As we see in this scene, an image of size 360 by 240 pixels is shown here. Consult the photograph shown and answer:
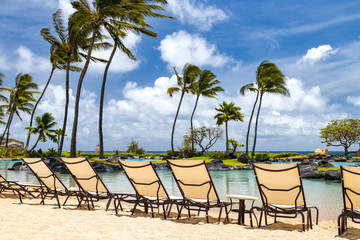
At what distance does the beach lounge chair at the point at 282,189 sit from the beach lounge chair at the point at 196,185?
59cm

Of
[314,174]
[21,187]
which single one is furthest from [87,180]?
[314,174]

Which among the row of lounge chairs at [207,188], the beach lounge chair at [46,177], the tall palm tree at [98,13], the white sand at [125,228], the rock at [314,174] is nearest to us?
the white sand at [125,228]

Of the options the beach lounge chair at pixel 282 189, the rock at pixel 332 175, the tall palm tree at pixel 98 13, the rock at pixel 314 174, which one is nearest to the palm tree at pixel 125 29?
the tall palm tree at pixel 98 13

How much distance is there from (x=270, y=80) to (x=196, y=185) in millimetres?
25238

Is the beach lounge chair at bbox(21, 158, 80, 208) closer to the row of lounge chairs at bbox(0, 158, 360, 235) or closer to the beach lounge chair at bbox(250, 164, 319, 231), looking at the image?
the row of lounge chairs at bbox(0, 158, 360, 235)

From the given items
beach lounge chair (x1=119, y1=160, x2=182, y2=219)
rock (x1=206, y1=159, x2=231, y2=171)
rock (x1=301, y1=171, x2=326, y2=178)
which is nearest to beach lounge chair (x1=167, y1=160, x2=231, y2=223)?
beach lounge chair (x1=119, y1=160, x2=182, y2=219)

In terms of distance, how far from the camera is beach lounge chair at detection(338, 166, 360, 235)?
377 centimetres

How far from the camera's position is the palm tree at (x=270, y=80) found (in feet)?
92.5

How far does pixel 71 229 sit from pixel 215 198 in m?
2.01

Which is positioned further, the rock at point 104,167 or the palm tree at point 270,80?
the palm tree at point 270,80

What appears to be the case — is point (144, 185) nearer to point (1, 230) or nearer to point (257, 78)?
point (1, 230)

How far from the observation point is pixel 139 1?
19406 mm

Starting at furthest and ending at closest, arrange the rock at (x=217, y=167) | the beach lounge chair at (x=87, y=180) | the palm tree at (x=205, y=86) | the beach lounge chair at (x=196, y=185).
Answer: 1. the palm tree at (x=205, y=86)
2. the rock at (x=217, y=167)
3. the beach lounge chair at (x=87, y=180)
4. the beach lounge chair at (x=196, y=185)

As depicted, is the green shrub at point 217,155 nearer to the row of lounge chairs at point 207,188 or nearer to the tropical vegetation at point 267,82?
the tropical vegetation at point 267,82
